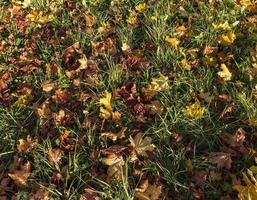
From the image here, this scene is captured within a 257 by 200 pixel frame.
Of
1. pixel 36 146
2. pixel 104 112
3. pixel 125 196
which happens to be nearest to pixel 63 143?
pixel 36 146

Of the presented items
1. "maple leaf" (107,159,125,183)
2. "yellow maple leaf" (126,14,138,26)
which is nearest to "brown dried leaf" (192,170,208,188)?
"maple leaf" (107,159,125,183)

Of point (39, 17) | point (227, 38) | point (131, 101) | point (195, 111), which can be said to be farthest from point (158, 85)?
point (39, 17)

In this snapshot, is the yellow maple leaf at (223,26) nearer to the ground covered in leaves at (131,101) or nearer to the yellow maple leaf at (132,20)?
the ground covered in leaves at (131,101)

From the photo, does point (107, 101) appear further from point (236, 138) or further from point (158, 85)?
point (236, 138)

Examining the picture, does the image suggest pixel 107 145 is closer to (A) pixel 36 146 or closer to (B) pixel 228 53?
(A) pixel 36 146

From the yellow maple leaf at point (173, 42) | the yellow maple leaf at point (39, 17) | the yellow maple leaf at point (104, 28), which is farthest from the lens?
the yellow maple leaf at point (39, 17)

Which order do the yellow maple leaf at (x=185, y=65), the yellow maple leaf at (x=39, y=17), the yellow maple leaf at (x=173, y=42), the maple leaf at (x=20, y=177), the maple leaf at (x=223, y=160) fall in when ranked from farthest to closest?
Result: the yellow maple leaf at (x=39, y=17)
the yellow maple leaf at (x=173, y=42)
the yellow maple leaf at (x=185, y=65)
the maple leaf at (x=20, y=177)
the maple leaf at (x=223, y=160)

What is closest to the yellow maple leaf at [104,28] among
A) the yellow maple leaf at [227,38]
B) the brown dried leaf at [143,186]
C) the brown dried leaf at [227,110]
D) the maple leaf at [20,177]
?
the yellow maple leaf at [227,38]

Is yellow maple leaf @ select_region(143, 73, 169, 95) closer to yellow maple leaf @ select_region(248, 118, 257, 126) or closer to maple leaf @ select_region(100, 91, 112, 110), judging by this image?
maple leaf @ select_region(100, 91, 112, 110)
